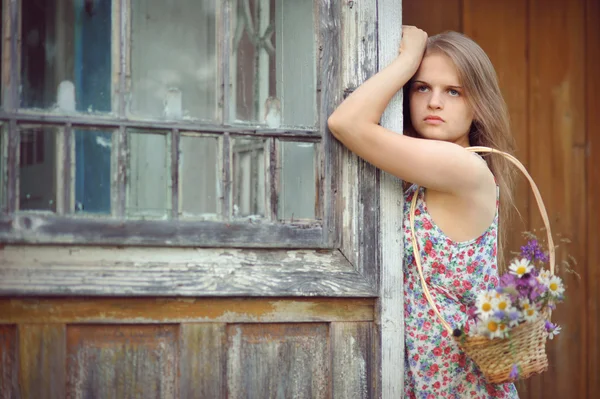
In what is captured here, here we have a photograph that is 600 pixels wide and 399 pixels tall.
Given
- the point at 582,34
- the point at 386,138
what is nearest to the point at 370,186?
the point at 386,138

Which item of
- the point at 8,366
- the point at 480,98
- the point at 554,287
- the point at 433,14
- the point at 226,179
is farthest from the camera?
the point at 433,14

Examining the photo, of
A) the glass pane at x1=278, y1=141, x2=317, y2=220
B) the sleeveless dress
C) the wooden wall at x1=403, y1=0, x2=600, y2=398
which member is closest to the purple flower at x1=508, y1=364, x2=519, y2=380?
the sleeveless dress

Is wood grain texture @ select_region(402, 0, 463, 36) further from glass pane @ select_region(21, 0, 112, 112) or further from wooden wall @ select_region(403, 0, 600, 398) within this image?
glass pane @ select_region(21, 0, 112, 112)

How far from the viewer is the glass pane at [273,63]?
200 cm

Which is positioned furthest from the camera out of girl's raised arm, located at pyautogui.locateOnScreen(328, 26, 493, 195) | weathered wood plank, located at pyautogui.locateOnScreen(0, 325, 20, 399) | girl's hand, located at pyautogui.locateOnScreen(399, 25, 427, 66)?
girl's hand, located at pyautogui.locateOnScreen(399, 25, 427, 66)

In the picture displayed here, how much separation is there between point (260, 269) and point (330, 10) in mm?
789

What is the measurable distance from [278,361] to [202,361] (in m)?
0.22

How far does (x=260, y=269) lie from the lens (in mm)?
1933

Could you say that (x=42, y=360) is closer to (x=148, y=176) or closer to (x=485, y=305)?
(x=148, y=176)

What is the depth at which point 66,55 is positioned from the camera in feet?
6.04

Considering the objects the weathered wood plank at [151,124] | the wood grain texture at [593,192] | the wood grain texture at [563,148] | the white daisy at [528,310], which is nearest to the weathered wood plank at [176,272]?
the weathered wood plank at [151,124]

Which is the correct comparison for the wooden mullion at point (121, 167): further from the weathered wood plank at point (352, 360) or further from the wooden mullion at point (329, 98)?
the weathered wood plank at point (352, 360)

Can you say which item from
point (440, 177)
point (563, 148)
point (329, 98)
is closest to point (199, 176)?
point (329, 98)

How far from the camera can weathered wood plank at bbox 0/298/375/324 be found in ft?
5.80
